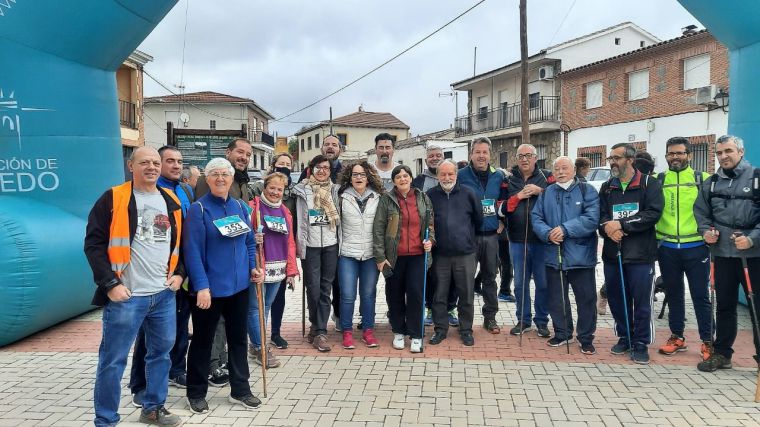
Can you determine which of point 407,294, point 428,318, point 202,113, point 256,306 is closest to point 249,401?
point 256,306

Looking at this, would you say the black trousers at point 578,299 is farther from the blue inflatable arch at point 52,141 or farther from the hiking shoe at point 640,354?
the blue inflatable arch at point 52,141

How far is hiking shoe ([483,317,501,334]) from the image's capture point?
577cm

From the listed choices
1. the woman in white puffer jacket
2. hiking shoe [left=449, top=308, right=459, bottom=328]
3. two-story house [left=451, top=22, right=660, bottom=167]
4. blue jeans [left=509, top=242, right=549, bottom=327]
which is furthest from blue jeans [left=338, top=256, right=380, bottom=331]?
two-story house [left=451, top=22, right=660, bottom=167]

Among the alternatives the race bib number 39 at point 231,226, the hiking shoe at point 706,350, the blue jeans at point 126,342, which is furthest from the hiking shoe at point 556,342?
the blue jeans at point 126,342

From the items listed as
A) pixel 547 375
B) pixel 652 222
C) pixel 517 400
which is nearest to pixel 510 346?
pixel 547 375

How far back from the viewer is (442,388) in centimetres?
427

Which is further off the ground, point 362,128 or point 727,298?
point 362,128

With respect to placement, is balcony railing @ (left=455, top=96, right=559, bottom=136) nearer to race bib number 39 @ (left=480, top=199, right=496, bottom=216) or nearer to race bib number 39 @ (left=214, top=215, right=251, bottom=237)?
race bib number 39 @ (left=480, top=199, right=496, bottom=216)

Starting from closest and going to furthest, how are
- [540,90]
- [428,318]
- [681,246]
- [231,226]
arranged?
[231,226] → [681,246] → [428,318] → [540,90]

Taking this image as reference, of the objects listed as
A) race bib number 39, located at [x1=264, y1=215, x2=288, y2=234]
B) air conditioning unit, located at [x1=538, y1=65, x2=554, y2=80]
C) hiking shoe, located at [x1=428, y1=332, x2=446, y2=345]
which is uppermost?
air conditioning unit, located at [x1=538, y1=65, x2=554, y2=80]

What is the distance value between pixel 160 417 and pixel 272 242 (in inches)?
65.1

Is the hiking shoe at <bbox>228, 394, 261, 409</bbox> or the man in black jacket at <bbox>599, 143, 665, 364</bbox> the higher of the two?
the man in black jacket at <bbox>599, 143, 665, 364</bbox>

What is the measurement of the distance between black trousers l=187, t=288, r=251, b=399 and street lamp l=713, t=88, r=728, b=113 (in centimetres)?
1620

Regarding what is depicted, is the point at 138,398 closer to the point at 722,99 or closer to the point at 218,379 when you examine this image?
the point at 218,379
